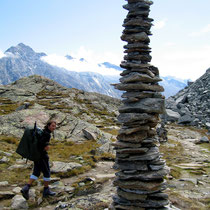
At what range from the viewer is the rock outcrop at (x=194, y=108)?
182 ft

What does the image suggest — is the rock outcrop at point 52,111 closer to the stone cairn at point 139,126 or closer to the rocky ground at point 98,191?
the rocky ground at point 98,191

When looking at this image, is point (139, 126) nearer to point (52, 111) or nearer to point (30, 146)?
point (30, 146)

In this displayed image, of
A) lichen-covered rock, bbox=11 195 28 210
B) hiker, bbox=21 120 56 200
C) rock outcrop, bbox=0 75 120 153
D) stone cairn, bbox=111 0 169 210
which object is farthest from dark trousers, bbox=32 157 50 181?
rock outcrop, bbox=0 75 120 153

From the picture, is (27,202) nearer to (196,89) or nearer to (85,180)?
(85,180)

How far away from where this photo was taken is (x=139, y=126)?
9180 mm

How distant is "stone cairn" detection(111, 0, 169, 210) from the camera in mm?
8930

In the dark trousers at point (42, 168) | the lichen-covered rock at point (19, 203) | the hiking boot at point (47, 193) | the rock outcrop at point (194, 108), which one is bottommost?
the lichen-covered rock at point (19, 203)

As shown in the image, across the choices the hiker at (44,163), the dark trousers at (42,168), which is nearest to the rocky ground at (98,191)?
the hiker at (44,163)

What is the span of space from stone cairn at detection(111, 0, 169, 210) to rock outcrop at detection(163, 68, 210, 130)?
1739 inches

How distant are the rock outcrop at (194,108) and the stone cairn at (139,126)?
44170 millimetres

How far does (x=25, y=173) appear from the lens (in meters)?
14.1

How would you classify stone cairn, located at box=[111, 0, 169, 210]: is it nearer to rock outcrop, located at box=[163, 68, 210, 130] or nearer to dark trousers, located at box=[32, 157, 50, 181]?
dark trousers, located at box=[32, 157, 50, 181]

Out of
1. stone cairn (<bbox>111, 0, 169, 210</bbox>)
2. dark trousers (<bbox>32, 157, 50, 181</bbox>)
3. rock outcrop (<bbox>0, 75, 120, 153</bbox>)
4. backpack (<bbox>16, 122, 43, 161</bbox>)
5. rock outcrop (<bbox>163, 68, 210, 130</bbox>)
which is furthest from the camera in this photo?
rock outcrop (<bbox>163, 68, 210, 130</bbox>)

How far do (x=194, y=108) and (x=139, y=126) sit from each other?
186 feet
